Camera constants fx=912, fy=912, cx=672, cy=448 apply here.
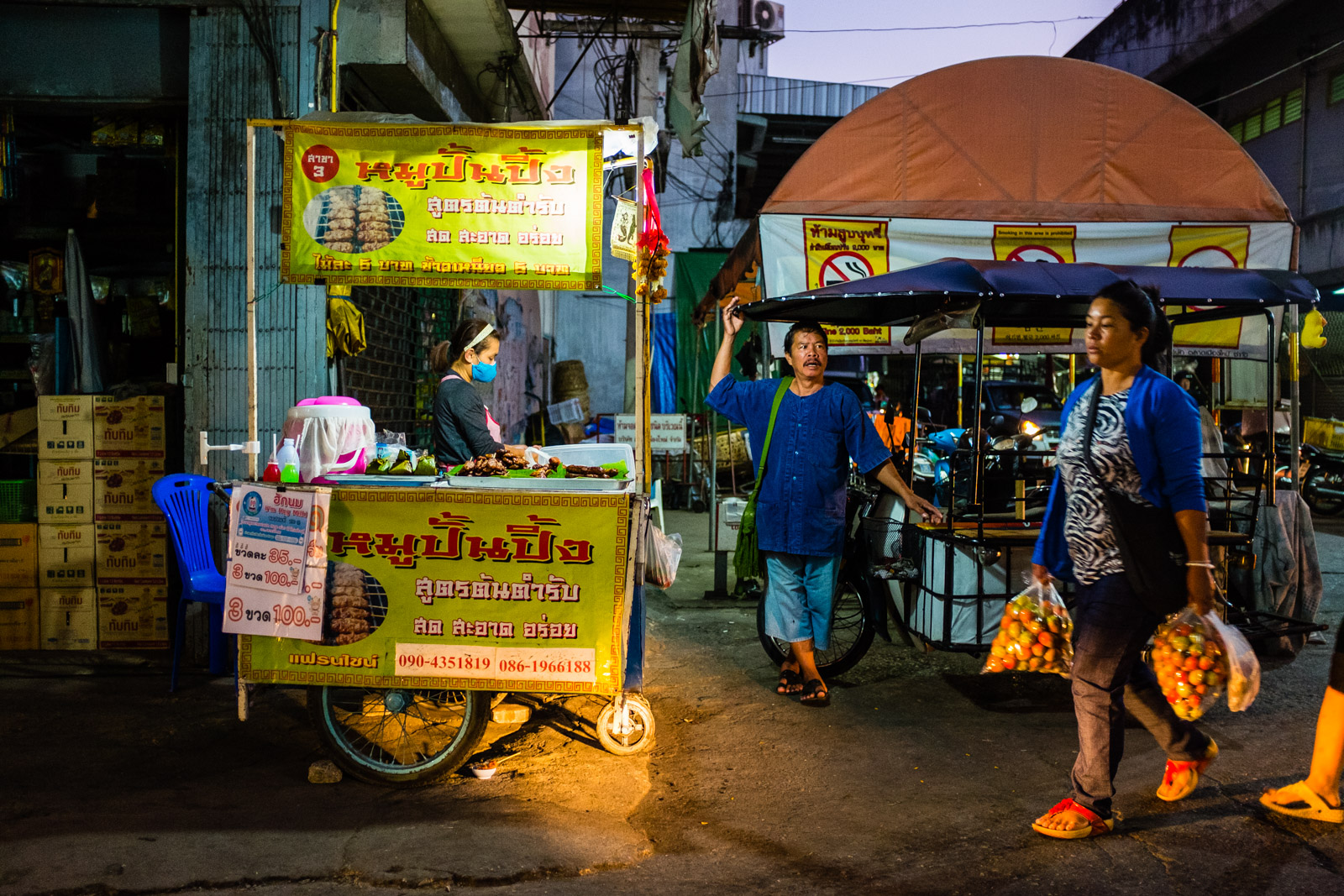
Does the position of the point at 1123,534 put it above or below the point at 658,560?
above

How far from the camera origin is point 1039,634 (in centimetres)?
334

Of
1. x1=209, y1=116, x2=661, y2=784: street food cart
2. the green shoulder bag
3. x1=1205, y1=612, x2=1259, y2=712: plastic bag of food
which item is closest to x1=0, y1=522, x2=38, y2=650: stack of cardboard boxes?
x1=209, y1=116, x2=661, y2=784: street food cart

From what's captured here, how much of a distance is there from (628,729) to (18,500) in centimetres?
426

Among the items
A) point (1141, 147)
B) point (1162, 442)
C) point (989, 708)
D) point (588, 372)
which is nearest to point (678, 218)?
point (588, 372)

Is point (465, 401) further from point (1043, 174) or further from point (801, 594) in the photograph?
point (1043, 174)

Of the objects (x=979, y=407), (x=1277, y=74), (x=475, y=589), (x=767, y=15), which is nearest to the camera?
(x=475, y=589)

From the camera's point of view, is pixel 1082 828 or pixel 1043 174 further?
pixel 1043 174

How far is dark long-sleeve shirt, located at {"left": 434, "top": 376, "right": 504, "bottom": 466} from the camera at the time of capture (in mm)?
4898

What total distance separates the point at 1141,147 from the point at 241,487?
729 cm

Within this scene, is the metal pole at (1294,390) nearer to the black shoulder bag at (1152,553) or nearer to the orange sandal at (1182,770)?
the orange sandal at (1182,770)

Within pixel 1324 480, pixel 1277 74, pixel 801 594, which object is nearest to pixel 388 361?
pixel 801 594

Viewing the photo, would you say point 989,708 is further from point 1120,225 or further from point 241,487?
point 1120,225

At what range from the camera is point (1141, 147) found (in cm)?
753

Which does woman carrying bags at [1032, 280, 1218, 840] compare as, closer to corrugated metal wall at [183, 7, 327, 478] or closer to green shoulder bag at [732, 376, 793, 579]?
green shoulder bag at [732, 376, 793, 579]
